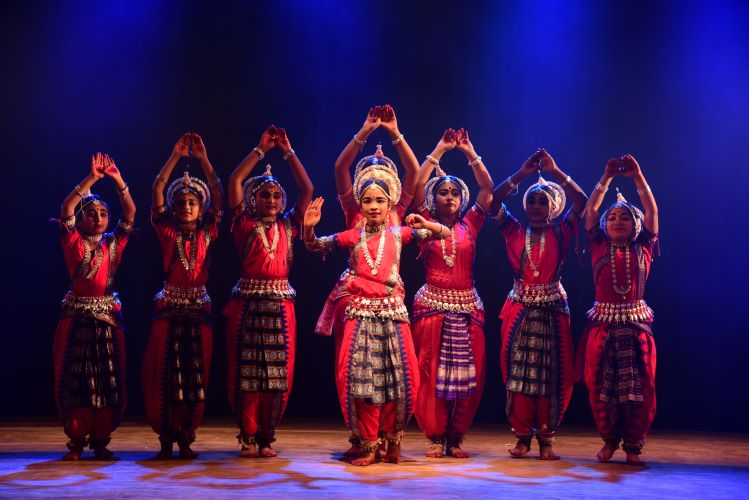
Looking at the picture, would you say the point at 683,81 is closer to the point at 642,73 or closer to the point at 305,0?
the point at 642,73

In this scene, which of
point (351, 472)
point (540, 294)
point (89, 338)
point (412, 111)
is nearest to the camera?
point (351, 472)

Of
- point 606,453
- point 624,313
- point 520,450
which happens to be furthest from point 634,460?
point 624,313

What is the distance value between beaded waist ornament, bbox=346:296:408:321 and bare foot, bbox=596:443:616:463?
4.48 ft

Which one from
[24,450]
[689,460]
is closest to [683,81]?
[689,460]

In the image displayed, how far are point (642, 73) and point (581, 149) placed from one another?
2.19 ft

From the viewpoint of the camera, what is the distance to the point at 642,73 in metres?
6.48

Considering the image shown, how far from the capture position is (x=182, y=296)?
5.06 meters

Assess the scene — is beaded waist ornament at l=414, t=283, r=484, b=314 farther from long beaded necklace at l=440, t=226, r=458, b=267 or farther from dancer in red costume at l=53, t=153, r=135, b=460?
dancer in red costume at l=53, t=153, r=135, b=460

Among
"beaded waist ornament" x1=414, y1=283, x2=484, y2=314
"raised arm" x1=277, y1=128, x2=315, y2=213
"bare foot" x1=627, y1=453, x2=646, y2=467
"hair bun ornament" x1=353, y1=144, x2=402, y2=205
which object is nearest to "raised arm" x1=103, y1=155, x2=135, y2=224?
"raised arm" x1=277, y1=128, x2=315, y2=213

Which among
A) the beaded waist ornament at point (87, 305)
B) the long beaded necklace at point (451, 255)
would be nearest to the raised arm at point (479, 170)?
the long beaded necklace at point (451, 255)

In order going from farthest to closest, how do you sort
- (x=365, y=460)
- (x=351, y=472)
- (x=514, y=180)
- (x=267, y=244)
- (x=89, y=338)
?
(x=514, y=180) → (x=267, y=244) → (x=89, y=338) → (x=365, y=460) → (x=351, y=472)

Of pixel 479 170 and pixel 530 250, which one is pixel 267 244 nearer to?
pixel 479 170

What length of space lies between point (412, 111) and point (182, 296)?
2.40 meters

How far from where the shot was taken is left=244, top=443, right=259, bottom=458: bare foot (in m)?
5.05
